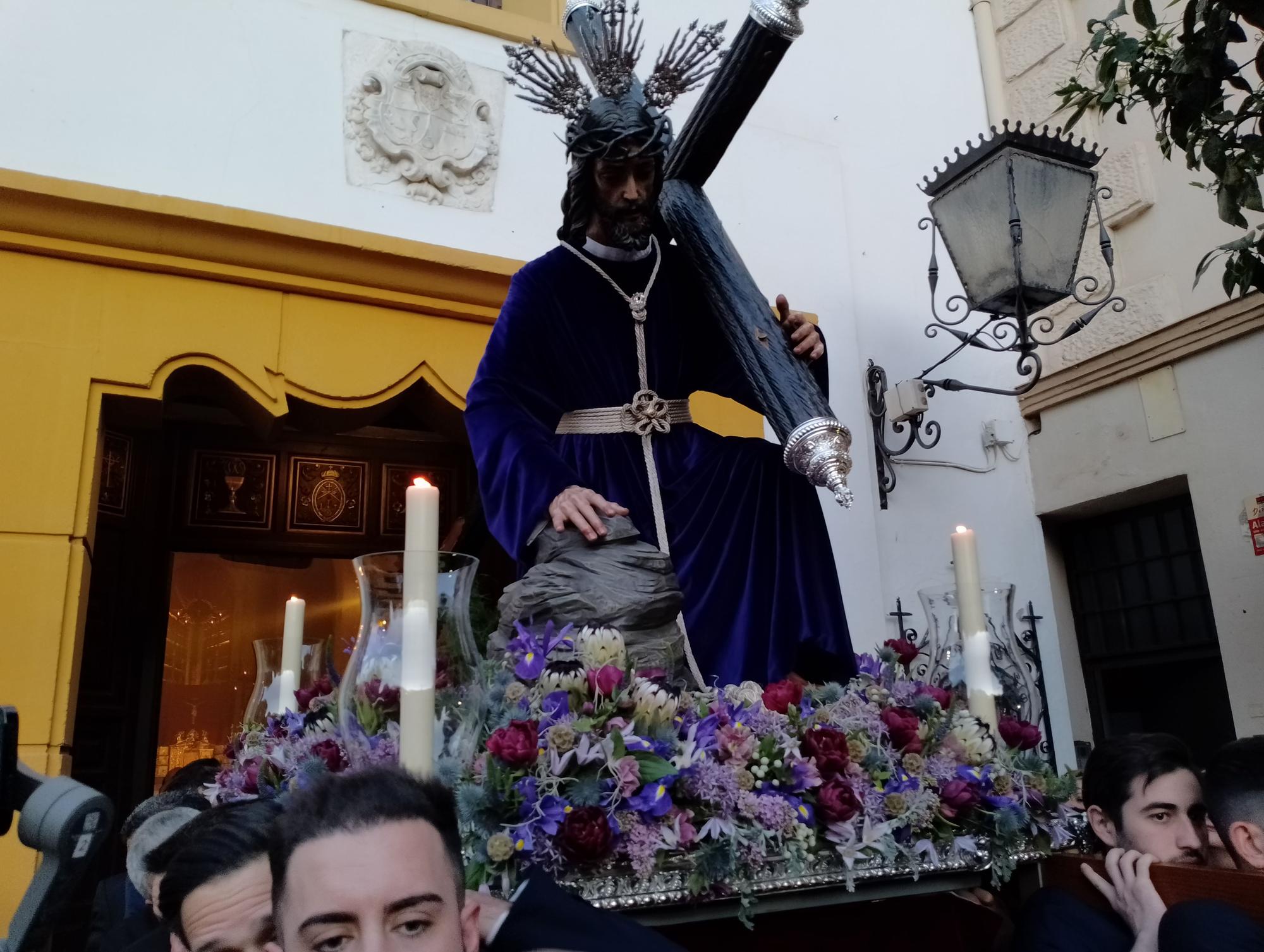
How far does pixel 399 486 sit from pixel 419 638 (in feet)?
10.2

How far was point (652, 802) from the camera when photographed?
42.2 inches

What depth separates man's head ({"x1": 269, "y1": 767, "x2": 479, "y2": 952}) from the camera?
84cm

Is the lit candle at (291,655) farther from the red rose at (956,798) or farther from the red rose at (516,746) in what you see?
the red rose at (956,798)

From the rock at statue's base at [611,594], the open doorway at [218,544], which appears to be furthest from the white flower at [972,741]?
the open doorway at [218,544]

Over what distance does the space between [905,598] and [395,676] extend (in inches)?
107

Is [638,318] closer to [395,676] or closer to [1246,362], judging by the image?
[395,676]

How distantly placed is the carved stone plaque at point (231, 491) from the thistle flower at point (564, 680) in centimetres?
305

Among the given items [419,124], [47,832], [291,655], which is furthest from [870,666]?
[419,124]

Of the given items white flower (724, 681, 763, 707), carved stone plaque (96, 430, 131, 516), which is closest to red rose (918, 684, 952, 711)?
white flower (724, 681, 763, 707)

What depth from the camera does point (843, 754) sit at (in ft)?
4.00

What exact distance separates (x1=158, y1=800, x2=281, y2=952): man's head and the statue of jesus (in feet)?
1.84

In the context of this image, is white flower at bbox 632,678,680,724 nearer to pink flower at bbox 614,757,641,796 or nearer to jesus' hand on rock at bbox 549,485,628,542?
pink flower at bbox 614,757,641,796

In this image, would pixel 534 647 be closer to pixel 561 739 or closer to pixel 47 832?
pixel 561 739

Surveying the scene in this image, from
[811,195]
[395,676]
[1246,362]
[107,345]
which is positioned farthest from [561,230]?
[1246,362]
